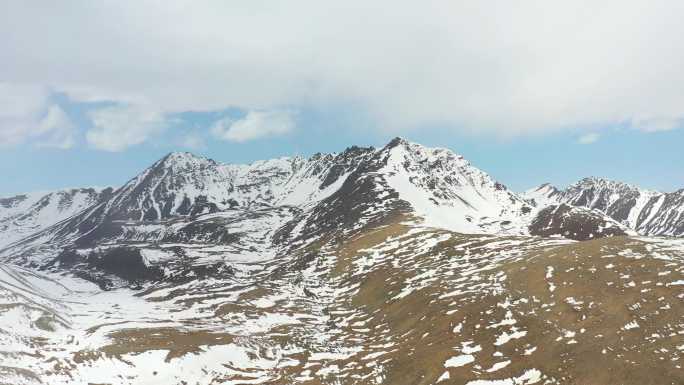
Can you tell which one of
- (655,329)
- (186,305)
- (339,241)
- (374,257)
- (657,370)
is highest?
(339,241)

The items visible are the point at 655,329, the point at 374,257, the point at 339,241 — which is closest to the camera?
the point at 655,329

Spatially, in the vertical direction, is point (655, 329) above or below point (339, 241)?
below

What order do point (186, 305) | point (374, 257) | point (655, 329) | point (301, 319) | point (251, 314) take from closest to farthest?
point (655, 329) → point (301, 319) → point (251, 314) → point (186, 305) → point (374, 257)

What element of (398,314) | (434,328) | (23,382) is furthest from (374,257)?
(23,382)

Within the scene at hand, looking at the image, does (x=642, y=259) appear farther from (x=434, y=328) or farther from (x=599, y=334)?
(x=434, y=328)

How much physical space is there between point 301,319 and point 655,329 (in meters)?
66.2

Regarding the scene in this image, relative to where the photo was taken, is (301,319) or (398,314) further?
(301,319)

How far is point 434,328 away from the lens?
70750 millimetres

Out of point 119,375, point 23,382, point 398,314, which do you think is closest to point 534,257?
point 398,314

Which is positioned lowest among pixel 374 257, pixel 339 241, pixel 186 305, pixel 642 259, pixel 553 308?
pixel 553 308

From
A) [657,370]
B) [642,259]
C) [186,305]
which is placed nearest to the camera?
[657,370]

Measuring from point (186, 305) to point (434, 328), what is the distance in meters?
78.3

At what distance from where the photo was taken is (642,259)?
69.8 meters

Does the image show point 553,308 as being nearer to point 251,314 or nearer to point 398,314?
point 398,314
